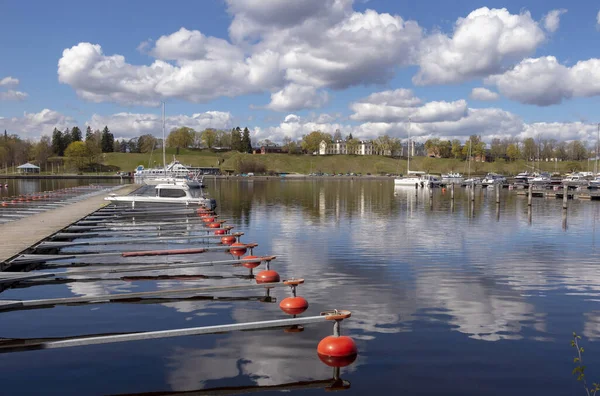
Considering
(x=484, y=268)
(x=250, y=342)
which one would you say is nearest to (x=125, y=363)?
(x=250, y=342)

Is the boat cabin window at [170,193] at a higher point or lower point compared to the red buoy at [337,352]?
higher

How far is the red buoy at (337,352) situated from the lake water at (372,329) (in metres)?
0.22

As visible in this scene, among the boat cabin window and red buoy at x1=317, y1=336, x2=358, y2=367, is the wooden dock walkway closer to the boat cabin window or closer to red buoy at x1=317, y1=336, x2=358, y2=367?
the boat cabin window

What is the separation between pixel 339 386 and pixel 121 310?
8.49 metres

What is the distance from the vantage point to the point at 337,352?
1241 cm

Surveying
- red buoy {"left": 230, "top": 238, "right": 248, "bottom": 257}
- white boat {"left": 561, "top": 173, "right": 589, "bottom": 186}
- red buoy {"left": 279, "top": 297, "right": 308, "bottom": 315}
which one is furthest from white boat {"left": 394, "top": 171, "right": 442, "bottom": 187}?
red buoy {"left": 279, "top": 297, "right": 308, "bottom": 315}

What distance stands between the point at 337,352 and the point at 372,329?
9.51ft

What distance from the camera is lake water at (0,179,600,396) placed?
1162cm

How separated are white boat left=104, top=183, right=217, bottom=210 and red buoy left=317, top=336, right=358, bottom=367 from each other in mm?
38764

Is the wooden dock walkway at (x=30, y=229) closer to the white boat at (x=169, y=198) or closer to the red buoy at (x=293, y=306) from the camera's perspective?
the white boat at (x=169, y=198)

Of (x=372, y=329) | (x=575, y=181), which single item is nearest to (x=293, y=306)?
(x=372, y=329)

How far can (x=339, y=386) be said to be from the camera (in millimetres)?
11289

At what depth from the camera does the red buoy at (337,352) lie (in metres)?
12.4

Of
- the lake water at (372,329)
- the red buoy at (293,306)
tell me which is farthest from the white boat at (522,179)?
the red buoy at (293,306)
